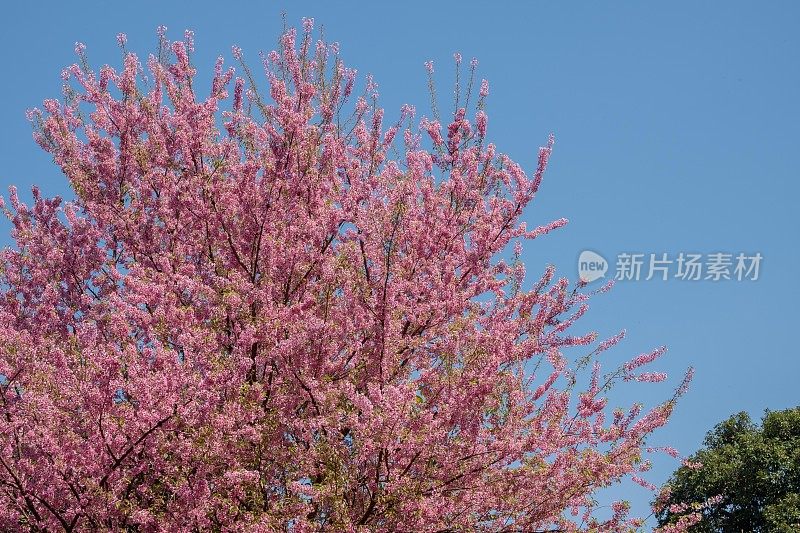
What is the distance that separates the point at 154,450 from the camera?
7.41 metres

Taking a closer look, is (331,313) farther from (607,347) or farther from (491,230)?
(607,347)

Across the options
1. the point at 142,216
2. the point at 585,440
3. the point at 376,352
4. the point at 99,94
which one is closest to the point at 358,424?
the point at 376,352

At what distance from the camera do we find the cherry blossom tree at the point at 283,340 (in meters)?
7.36

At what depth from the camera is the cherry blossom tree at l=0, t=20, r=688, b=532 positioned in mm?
7363

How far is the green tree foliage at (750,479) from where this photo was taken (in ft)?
71.4

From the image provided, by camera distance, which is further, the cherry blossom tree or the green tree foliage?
the green tree foliage

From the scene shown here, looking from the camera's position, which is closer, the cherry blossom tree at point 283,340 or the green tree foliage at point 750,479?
the cherry blossom tree at point 283,340

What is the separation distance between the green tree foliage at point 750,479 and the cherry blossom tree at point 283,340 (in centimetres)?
1467

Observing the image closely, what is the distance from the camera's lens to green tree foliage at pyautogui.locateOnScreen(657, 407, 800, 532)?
2177 cm

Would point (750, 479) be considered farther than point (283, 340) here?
Yes

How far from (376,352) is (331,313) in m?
0.76

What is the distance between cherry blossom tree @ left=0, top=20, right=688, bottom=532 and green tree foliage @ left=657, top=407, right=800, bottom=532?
578 inches

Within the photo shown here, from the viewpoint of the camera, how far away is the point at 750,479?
2231 cm

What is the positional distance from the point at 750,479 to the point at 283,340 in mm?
18824
